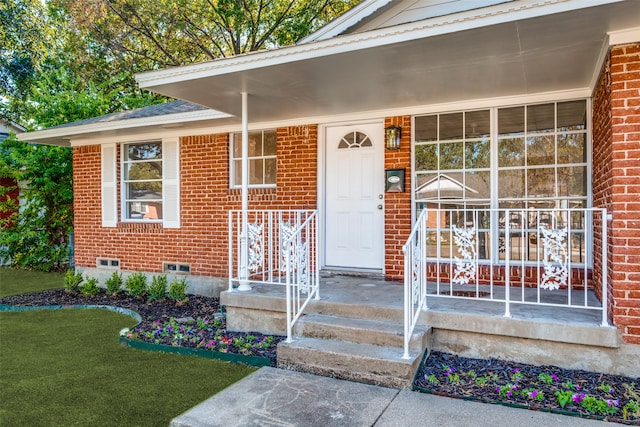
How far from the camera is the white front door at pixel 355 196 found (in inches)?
237

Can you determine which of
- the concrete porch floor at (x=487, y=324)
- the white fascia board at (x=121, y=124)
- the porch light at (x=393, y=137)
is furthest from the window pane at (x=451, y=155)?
the white fascia board at (x=121, y=124)

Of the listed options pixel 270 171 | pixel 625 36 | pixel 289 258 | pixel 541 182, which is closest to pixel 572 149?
pixel 541 182

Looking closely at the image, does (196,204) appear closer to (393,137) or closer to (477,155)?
(393,137)

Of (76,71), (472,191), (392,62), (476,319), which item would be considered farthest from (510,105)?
(76,71)

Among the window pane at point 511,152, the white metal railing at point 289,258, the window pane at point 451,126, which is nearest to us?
the white metal railing at point 289,258

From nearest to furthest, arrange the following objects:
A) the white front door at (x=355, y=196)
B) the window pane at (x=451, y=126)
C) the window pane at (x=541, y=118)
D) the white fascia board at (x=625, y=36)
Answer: the white fascia board at (x=625, y=36)
the window pane at (x=541, y=118)
the window pane at (x=451, y=126)
the white front door at (x=355, y=196)

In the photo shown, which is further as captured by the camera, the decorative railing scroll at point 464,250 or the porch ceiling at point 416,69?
the decorative railing scroll at point 464,250

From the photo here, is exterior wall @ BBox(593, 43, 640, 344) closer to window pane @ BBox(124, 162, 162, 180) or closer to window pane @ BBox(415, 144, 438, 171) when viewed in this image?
window pane @ BBox(415, 144, 438, 171)

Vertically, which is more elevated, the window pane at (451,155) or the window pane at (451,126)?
the window pane at (451,126)

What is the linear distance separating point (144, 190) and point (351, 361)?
226 inches

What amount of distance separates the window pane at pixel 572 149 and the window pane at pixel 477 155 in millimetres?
780

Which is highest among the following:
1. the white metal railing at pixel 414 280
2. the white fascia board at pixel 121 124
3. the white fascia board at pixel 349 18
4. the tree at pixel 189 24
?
the tree at pixel 189 24

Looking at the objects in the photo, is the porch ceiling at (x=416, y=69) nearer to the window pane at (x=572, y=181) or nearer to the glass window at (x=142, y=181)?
the window pane at (x=572, y=181)

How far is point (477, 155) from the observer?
5441 millimetres
